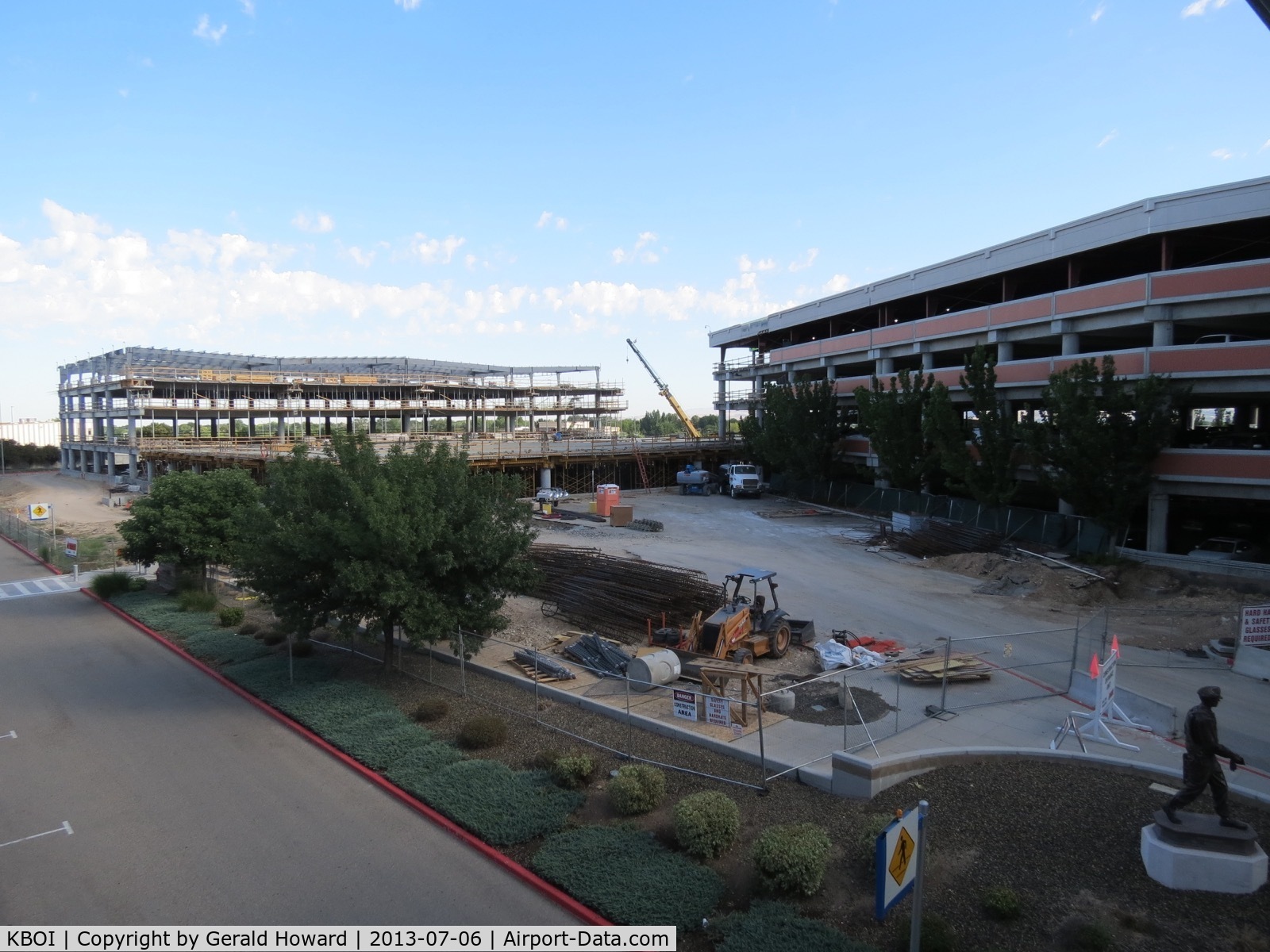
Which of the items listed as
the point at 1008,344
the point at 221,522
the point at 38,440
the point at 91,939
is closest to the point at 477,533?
the point at 91,939

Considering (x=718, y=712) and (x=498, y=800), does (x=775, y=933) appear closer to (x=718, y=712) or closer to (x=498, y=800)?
(x=498, y=800)

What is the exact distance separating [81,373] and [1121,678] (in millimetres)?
107462

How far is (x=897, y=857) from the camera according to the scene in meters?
6.75

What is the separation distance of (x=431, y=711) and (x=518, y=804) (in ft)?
15.0

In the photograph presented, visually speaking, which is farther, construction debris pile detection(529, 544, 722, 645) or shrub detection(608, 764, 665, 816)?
construction debris pile detection(529, 544, 722, 645)

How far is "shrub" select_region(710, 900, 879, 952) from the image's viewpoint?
8148 mm

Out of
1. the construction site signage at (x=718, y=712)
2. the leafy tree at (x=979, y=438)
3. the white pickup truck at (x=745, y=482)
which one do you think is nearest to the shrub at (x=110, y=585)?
the construction site signage at (x=718, y=712)

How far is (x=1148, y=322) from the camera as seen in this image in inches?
1259

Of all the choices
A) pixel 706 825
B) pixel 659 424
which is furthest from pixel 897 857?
pixel 659 424

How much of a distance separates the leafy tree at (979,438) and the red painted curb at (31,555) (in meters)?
41.4

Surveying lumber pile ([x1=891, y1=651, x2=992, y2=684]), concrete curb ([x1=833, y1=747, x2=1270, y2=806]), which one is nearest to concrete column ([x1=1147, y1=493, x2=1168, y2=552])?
lumber pile ([x1=891, y1=651, x2=992, y2=684])

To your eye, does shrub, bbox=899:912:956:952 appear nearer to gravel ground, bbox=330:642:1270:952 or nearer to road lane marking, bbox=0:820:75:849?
gravel ground, bbox=330:642:1270:952

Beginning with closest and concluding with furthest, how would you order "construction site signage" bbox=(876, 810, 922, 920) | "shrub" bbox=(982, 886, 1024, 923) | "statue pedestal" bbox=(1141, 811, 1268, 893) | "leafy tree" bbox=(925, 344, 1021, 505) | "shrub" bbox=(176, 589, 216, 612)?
1. "construction site signage" bbox=(876, 810, 922, 920)
2. "shrub" bbox=(982, 886, 1024, 923)
3. "statue pedestal" bbox=(1141, 811, 1268, 893)
4. "shrub" bbox=(176, 589, 216, 612)
5. "leafy tree" bbox=(925, 344, 1021, 505)

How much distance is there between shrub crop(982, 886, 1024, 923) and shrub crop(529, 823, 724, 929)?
295cm
